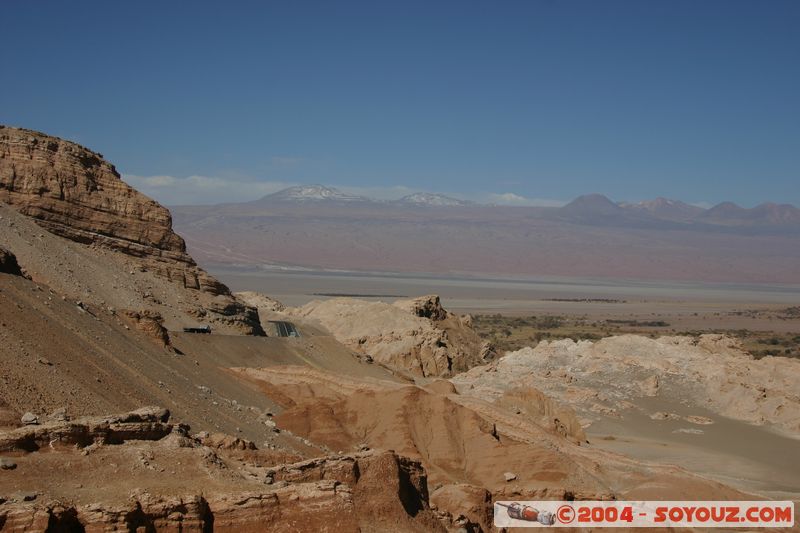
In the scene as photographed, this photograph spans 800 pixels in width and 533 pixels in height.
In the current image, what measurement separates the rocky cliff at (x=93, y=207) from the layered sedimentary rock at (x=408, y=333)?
8.06 m

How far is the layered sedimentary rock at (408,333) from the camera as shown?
151 ft

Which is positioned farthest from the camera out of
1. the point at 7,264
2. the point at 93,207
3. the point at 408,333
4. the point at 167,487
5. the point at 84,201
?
the point at 408,333

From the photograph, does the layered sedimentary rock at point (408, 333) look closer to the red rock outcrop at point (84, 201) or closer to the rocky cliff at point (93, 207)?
the rocky cliff at point (93, 207)

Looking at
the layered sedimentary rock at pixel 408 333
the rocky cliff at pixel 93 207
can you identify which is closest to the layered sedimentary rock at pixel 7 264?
the rocky cliff at pixel 93 207

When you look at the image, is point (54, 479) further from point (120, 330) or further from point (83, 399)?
point (120, 330)

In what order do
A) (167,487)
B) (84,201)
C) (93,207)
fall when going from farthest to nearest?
(93,207), (84,201), (167,487)

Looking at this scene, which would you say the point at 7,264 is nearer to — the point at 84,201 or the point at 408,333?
the point at 84,201

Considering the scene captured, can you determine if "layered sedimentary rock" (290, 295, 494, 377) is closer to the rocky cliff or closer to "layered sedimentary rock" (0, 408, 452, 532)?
the rocky cliff

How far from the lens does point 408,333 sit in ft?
158

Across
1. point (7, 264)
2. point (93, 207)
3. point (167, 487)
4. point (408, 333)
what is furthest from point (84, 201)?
point (167, 487)

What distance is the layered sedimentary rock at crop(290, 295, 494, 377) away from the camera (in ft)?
151

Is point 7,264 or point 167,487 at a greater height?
point 7,264

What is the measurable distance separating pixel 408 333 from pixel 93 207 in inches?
704

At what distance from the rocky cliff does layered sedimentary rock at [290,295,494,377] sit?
806cm
